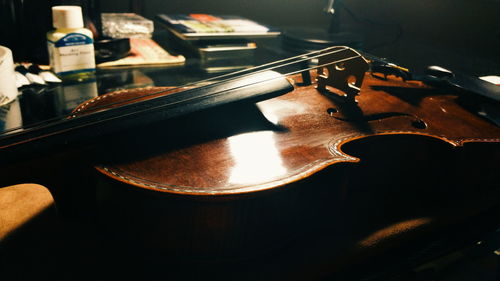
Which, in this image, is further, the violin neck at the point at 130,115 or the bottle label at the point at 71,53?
the bottle label at the point at 71,53

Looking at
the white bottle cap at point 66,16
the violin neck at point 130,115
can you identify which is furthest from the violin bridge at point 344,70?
the white bottle cap at point 66,16

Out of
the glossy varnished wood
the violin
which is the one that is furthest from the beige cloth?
the glossy varnished wood

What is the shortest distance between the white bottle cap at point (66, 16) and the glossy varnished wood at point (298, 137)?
282mm

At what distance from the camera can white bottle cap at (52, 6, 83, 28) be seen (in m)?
0.89

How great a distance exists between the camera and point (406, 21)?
1959 millimetres

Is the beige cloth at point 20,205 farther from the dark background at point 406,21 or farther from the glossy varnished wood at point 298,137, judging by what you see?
the dark background at point 406,21

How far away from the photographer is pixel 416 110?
35.3 inches

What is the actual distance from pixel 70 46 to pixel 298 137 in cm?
65

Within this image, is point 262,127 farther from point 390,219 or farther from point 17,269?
point 17,269

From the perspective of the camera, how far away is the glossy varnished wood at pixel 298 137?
1.70 feet

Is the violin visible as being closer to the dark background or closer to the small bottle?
the small bottle

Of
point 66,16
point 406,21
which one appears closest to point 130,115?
point 66,16

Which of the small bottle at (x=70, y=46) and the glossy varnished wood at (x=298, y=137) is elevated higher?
the small bottle at (x=70, y=46)

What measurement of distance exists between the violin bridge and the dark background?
0.90 meters
